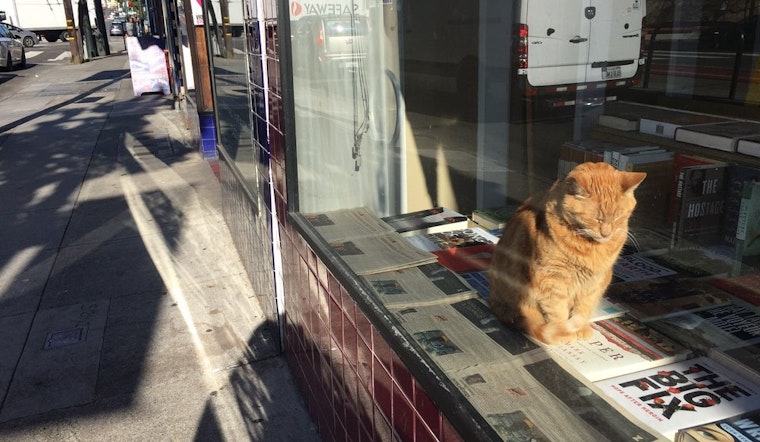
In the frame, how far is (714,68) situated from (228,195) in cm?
422

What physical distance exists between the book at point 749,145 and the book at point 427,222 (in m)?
1.29

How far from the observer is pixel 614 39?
8.36 feet

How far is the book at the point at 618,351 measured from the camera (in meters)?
1.66

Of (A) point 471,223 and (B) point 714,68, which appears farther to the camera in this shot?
(A) point 471,223

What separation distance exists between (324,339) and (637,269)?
138 cm

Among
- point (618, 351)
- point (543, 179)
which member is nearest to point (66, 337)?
point (543, 179)

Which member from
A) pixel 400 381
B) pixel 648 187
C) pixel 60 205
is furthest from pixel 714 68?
pixel 60 205

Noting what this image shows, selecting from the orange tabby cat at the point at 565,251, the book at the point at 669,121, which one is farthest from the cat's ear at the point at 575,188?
the book at the point at 669,121

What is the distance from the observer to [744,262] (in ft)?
6.14

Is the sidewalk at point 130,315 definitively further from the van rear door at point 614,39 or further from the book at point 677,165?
the van rear door at point 614,39

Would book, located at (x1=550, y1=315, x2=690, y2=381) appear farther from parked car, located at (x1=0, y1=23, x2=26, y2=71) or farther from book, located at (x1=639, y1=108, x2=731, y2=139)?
parked car, located at (x1=0, y1=23, x2=26, y2=71)

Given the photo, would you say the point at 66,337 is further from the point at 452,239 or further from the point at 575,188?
the point at 575,188

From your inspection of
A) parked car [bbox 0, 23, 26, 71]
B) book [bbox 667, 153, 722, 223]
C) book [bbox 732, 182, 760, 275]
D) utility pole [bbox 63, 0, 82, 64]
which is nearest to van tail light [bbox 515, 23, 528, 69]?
book [bbox 667, 153, 722, 223]

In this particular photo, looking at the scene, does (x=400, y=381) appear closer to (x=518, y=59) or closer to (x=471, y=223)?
(x=471, y=223)
